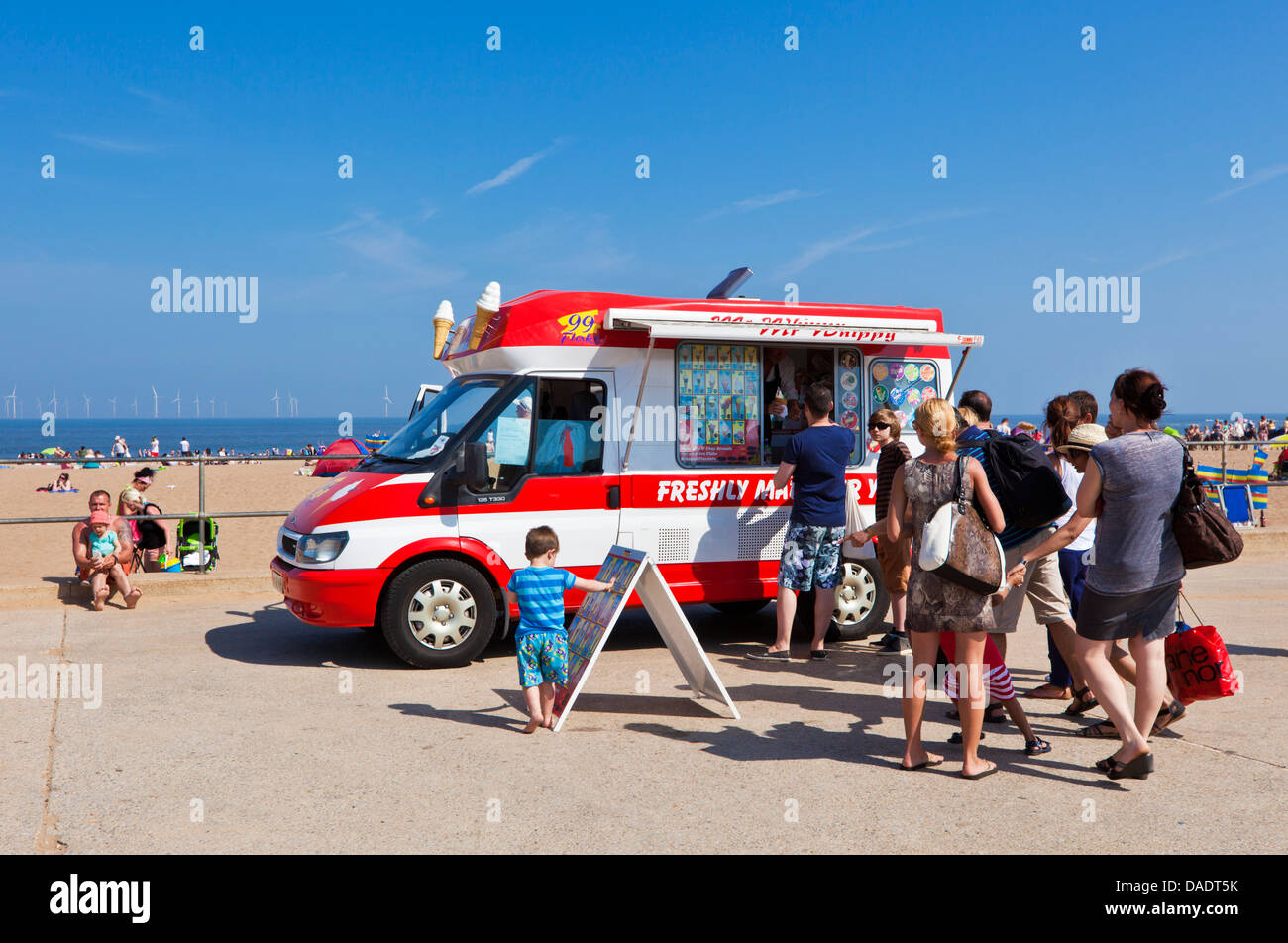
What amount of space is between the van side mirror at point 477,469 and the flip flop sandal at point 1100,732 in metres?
4.16

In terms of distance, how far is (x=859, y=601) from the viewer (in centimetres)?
860

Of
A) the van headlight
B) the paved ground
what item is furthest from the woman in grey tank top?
the van headlight

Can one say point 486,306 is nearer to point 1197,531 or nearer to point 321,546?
point 321,546

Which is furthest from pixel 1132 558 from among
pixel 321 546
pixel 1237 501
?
pixel 1237 501

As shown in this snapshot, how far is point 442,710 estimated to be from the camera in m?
6.41

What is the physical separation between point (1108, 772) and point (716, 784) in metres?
1.86

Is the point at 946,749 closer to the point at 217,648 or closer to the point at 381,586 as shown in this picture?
the point at 381,586

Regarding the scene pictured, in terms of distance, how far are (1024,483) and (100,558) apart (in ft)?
27.1

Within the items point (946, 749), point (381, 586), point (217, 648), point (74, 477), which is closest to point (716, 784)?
point (946, 749)

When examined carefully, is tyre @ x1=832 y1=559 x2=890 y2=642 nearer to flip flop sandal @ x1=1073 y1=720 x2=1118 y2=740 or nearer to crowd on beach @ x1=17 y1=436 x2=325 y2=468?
flip flop sandal @ x1=1073 y1=720 x2=1118 y2=740

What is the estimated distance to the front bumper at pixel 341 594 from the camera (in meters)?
7.27

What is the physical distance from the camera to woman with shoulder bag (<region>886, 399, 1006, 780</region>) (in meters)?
4.88

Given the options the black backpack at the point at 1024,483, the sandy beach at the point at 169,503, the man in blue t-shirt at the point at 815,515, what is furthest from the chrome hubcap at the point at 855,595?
the sandy beach at the point at 169,503

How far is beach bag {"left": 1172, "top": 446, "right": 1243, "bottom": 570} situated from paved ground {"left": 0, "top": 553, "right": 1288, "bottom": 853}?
108 centimetres
